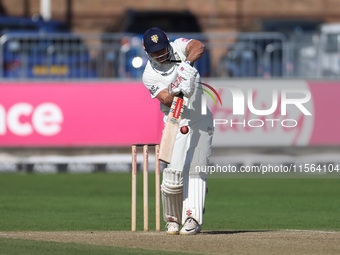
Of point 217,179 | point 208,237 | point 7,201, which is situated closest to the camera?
point 208,237

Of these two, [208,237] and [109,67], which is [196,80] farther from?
[109,67]

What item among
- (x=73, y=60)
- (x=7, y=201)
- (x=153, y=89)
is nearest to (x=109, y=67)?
(x=73, y=60)

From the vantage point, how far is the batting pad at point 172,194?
11.0 meters

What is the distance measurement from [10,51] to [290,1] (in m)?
15.8

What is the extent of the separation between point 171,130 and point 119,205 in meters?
5.10

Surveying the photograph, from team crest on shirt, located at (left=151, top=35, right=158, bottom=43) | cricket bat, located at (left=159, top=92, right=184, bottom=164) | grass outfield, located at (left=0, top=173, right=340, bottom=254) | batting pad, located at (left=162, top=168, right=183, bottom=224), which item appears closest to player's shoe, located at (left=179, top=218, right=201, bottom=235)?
batting pad, located at (left=162, top=168, right=183, bottom=224)

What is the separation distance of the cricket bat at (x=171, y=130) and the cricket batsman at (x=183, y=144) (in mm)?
169

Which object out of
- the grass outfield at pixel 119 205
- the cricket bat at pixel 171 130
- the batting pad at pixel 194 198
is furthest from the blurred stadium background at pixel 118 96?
the cricket bat at pixel 171 130

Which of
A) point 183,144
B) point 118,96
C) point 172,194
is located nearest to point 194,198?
point 172,194

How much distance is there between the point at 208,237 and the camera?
1066cm

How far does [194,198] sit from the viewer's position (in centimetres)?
1091

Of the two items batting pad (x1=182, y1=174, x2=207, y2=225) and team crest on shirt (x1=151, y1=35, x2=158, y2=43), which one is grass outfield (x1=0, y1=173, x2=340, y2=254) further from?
team crest on shirt (x1=151, y1=35, x2=158, y2=43)

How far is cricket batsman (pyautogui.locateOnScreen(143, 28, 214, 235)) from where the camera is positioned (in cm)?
1089

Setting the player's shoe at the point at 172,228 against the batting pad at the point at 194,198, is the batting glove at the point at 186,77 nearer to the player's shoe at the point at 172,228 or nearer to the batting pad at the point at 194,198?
the batting pad at the point at 194,198
